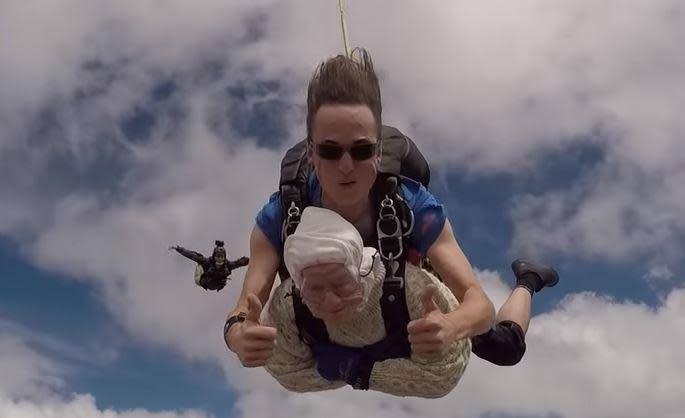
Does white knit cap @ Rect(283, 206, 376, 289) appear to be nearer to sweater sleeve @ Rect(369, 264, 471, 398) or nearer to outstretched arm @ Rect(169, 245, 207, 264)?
sweater sleeve @ Rect(369, 264, 471, 398)

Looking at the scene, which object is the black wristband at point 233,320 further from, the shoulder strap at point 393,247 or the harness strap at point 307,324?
the shoulder strap at point 393,247

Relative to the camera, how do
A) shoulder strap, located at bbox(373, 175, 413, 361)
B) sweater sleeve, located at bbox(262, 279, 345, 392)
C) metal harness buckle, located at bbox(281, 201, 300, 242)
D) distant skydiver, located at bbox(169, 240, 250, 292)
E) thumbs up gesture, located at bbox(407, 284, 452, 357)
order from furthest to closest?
distant skydiver, located at bbox(169, 240, 250, 292) → sweater sleeve, located at bbox(262, 279, 345, 392) → metal harness buckle, located at bbox(281, 201, 300, 242) → shoulder strap, located at bbox(373, 175, 413, 361) → thumbs up gesture, located at bbox(407, 284, 452, 357)

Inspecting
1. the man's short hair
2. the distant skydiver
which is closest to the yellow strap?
the man's short hair

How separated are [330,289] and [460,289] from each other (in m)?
1.09

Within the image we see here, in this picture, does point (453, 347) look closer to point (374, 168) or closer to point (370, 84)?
point (374, 168)

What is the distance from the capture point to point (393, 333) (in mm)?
5605

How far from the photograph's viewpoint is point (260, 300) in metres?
5.66

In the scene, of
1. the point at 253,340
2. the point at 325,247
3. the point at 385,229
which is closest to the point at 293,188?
the point at 385,229

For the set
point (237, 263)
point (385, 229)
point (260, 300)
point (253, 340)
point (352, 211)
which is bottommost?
point (253, 340)

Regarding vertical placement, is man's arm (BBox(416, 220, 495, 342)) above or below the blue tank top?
below

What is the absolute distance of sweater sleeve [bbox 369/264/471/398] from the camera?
5457 millimetres

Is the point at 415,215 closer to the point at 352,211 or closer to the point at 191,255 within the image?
the point at 352,211

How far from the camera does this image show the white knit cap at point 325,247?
15.3ft

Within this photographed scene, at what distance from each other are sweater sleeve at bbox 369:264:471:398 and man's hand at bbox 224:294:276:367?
117 centimetres
